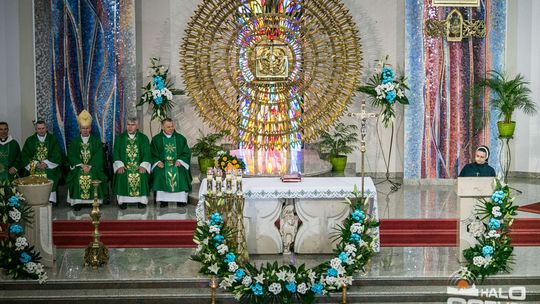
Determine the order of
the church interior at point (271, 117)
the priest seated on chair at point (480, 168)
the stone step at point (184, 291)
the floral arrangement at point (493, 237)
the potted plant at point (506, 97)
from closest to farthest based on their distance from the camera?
the stone step at point (184, 291)
the floral arrangement at point (493, 237)
the church interior at point (271, 117)
the priest seated on chair at point (480, 168)
the potted plant at point (506, 97)

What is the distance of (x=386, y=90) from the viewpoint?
1582 centimetres

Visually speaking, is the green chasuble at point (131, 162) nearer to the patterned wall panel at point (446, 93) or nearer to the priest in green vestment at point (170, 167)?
the priest in green vestment at point (170, 167)

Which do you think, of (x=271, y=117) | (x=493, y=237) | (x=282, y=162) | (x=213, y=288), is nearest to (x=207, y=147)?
(x=271, y=117)

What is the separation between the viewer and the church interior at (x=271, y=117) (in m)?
12.0

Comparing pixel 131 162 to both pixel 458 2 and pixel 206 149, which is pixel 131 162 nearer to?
pixel 206 149

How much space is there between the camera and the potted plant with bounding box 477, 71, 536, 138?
15.8m

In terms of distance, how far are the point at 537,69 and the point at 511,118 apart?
1.03 metres

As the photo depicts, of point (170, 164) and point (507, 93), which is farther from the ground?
point (507, 93)

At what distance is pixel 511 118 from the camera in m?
16.7

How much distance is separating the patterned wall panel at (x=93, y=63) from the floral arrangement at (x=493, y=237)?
23.5 feet

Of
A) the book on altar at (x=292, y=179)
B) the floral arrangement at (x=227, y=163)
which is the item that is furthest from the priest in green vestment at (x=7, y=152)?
the book on altar at (x=292, y=179)

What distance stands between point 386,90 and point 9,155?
6.63 m

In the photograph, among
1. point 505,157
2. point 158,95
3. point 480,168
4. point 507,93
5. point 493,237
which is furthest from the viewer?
point 505,157

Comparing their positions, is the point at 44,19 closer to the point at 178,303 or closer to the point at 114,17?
the point at 114,17
